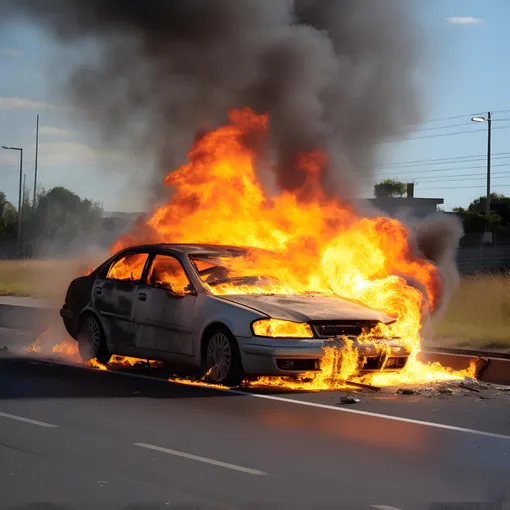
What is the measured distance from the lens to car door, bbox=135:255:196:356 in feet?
38.5

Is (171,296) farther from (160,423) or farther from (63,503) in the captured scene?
(63,503)

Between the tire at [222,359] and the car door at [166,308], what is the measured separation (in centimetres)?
28

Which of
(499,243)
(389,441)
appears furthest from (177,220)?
(499,243)

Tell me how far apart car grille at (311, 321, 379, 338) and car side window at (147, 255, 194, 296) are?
1828 millimetres

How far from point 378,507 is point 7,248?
221 feet

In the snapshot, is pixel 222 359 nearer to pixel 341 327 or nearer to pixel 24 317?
pixel 341 327

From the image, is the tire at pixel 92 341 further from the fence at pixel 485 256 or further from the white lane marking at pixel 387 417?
the fence at pixel 485 256

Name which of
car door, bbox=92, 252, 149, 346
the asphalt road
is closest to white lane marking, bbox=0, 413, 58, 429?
the asphalt road

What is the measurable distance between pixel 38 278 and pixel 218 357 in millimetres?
28364

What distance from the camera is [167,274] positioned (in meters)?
12.7

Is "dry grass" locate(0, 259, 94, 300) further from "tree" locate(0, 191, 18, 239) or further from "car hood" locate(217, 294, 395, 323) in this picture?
"tree" locate(0, 191, 18, 239)

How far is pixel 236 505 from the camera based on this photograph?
6.23 metres

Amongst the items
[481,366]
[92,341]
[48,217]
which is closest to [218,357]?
[92,341]

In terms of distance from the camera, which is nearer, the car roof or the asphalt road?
the asphalt road
